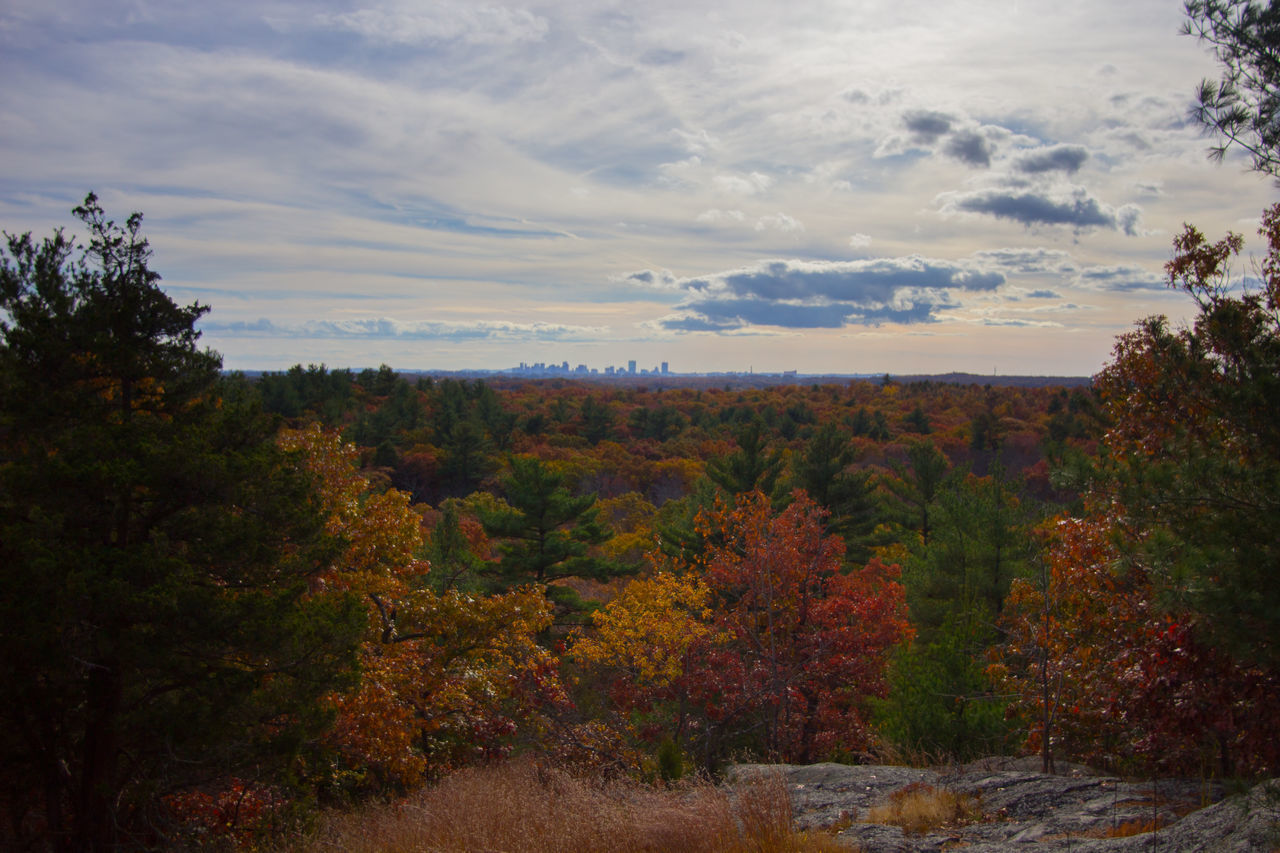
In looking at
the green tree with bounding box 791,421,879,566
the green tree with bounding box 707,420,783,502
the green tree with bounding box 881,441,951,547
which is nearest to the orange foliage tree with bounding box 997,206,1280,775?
the green tree with bounding box 791,421,879,566

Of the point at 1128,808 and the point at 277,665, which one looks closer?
the point at 1128,808

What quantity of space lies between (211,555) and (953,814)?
762 centimetres

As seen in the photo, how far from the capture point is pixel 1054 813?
6.34 m

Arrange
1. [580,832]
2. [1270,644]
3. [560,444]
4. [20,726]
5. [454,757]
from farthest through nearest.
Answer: [560,444] < [454,757] < [20,726] < [580,832] < [1270,644]

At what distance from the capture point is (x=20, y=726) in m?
7.68

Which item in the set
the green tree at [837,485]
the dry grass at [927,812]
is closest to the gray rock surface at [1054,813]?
the dry grass at [927,812]

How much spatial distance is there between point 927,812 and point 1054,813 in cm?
102

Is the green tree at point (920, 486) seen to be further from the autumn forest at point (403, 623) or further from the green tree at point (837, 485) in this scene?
the autumn forest at point (403, 623)

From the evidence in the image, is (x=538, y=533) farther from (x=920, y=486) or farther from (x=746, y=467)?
(x=920, y=486)

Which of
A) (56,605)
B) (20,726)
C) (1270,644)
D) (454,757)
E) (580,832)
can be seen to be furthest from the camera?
(454,757)

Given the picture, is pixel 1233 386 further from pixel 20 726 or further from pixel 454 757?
pixel 454 757

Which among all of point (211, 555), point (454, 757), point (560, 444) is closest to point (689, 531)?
point (454, 757)

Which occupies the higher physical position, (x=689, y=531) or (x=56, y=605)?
(x=56, y=605)

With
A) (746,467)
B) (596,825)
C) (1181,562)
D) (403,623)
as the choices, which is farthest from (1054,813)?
(746,467)
